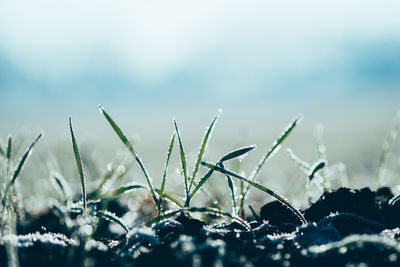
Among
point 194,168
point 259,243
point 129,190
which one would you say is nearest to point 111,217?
point 129,190

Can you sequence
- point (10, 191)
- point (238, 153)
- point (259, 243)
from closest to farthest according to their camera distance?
point (259, 243) < point (238, 153) < point (10, 191)

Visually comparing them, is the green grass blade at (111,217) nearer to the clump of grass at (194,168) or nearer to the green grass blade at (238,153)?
the clump of grass at (194,168)

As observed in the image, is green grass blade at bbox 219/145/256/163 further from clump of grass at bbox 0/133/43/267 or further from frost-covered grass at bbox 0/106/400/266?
clump of grass at bbox 0/133/43/267

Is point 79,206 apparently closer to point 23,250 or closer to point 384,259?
point 23,250

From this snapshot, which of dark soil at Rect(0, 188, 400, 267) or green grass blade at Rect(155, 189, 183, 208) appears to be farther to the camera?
green grass blade at Rect(155, 189, 183, 208)

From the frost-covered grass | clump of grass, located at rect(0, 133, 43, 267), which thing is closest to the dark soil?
the frost-covered grass

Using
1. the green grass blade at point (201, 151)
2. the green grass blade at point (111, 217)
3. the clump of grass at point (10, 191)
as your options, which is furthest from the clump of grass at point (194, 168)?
the clump of grass at point (10, 191)

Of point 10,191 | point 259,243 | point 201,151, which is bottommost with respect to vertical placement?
point 259,243

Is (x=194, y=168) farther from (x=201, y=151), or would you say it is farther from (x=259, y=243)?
(x=259, y=243)

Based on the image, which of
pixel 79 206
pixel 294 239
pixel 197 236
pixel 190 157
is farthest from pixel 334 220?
pixel 190 157
